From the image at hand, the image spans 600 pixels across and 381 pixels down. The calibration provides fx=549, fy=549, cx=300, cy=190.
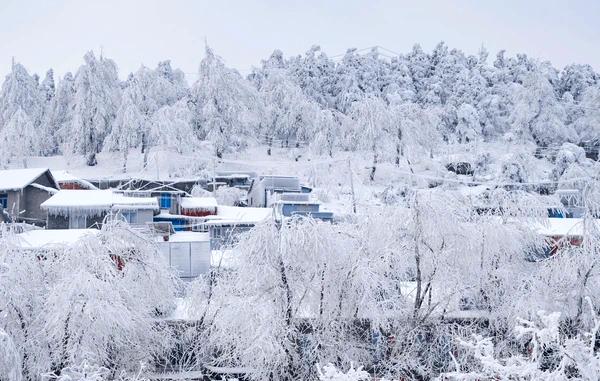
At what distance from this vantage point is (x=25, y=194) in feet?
90.4

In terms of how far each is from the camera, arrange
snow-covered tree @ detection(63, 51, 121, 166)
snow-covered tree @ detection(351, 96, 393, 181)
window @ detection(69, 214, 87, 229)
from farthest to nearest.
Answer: snow-covered tree @ detection(63, 51, 121, 166) → snow-covered tree @ detection(351, 96, 393, 181) → window @ detection(69, 214, 87, 229)

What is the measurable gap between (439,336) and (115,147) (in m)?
33.9

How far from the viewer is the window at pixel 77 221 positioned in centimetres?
2333

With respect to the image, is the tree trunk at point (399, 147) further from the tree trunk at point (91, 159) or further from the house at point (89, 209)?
the tree trunk at point (91, 159)

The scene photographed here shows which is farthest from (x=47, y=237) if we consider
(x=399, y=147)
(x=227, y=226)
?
(x=399, y=147)

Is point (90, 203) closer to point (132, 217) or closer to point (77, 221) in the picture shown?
point (77, 221)

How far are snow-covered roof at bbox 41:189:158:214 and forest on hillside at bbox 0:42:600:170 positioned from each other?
17720mm

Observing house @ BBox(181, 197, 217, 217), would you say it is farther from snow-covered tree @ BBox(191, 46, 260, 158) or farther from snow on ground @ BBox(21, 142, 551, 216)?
snow-covered tree @ BBox(191, 46, 260, 158)

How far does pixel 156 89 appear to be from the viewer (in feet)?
164

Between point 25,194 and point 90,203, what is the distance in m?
6.53

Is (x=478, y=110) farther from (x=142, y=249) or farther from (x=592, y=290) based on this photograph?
(x=142, y=249)

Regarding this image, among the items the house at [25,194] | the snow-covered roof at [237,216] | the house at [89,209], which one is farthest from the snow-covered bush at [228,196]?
the house at [89,209]

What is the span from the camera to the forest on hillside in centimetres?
4281

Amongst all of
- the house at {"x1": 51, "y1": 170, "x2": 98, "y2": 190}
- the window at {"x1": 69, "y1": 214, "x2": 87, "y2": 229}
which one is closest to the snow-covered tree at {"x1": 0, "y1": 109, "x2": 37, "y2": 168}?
the house at {"x1": 51, "y1": 170, "x2": 98, "y2": 190}
